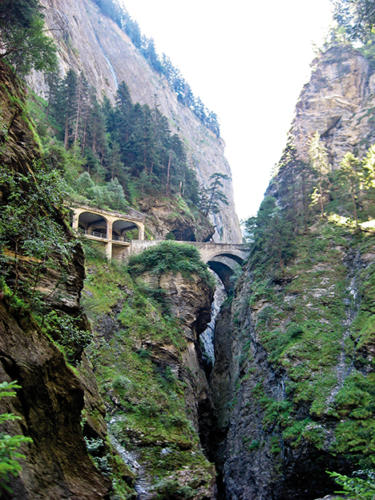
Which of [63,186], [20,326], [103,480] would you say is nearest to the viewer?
[20,326]

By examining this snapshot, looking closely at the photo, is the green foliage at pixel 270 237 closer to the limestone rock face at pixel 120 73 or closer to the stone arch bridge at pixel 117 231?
the stone arch bridge at pixel 117 231

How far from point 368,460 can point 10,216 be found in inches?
673

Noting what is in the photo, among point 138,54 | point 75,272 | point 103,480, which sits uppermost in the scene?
point 138,54

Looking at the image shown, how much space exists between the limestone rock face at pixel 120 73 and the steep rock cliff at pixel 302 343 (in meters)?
31.2

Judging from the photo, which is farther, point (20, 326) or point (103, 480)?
point (103, 480)

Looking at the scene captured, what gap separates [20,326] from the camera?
6676 millimetres

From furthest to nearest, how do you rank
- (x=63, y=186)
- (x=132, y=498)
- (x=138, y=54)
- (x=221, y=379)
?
1. (x=138, y=54)
2. (x=221, y=379)
3. (x=132, y=498)
4. (x=63, y=186)

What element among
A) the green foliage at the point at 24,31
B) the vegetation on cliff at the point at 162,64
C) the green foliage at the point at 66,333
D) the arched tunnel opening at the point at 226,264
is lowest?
the green foliage at the point at 66,333

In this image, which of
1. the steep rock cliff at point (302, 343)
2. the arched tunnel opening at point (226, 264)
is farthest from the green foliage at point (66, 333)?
the arched tunnel opening at point (226, 264)

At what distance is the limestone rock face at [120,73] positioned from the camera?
5809cm

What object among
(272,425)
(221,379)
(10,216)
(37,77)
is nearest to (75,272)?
(10,216)

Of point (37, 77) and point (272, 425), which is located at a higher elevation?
point (37, 77)

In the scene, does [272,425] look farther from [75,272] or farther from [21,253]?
[21,253]

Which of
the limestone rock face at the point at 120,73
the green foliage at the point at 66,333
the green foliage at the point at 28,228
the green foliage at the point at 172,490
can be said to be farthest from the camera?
the limestone rock face at the point at 120,73
